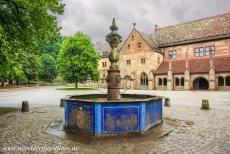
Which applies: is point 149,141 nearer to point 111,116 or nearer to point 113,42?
point 111,116

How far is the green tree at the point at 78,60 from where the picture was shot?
4609 cm

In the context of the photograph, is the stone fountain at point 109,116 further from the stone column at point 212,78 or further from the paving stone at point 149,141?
the stone column at point 212,78

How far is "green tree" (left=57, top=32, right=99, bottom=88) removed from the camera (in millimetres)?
46094

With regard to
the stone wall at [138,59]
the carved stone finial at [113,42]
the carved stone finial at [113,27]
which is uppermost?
the stone wall at [138,59]

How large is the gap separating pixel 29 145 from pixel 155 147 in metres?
3.64

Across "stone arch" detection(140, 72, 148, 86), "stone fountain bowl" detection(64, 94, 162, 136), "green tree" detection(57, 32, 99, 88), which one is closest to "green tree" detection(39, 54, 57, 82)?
"green tree" detection(57, 32, 99, 88)

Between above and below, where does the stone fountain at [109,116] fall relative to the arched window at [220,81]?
below

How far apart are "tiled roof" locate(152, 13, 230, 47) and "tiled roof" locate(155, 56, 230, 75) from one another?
160 inches

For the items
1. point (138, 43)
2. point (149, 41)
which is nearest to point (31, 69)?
point (138, 43)

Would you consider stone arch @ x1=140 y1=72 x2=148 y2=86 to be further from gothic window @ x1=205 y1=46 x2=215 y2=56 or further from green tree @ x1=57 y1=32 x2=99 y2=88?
gothic window @ x1=205 y1=46 x2=215 y2=56

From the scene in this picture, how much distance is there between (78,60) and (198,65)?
937 inches

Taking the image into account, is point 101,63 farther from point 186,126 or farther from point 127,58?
point 186,126

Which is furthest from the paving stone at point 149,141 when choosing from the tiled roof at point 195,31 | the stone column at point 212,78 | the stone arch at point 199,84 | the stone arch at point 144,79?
the stone arch at point 144,79

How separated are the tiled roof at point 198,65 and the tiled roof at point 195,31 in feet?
13.4
